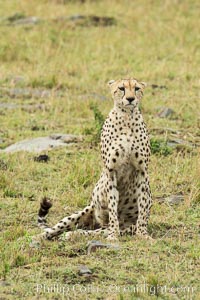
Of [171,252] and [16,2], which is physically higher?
[16,2]

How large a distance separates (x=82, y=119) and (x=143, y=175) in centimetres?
381

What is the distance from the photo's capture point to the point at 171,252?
275 inches

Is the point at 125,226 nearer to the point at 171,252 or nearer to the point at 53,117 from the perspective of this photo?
the point at 171,252

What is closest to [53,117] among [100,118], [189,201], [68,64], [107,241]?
[100,118]

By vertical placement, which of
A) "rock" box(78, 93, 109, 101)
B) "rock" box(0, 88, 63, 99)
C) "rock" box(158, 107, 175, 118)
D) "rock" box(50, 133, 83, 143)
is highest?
"rock" box(0, 88, 63, 99)

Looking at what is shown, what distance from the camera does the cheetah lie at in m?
7.47

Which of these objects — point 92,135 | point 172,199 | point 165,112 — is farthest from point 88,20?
point 172,199

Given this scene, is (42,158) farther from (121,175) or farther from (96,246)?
(96,246)

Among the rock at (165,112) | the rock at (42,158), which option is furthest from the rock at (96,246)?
the rock at (165,112)

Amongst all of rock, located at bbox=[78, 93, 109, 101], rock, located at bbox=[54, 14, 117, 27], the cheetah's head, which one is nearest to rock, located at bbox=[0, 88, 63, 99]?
rock, located at bbox=[78, 93, 109, 101]

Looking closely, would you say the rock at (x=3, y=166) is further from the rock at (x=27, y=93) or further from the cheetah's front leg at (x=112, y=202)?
the rock at (x=27, y=93)

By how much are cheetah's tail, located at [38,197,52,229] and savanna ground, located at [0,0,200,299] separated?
0.36ft

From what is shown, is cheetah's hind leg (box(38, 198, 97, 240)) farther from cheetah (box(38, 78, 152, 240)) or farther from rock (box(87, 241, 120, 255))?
rock (box(87, 241, 120, 255))

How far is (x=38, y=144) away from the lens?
33.7 ft
